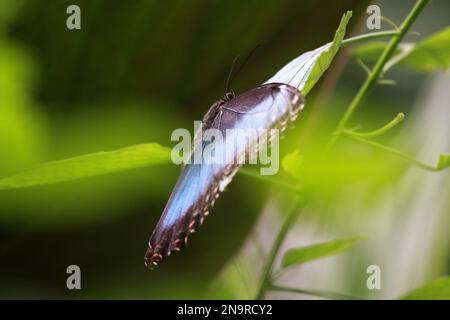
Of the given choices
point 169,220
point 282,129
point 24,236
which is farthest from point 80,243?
point 282,129

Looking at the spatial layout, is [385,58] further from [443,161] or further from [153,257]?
[153,257]

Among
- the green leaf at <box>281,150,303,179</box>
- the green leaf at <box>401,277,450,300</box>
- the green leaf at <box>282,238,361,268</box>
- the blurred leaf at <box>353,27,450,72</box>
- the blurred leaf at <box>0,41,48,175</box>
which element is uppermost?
the blurred leaf at <box>353,27,450,72</box>

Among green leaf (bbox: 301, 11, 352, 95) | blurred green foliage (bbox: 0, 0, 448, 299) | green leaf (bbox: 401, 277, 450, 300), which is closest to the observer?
green leaf (bbox: 301, 11, 352, 95)

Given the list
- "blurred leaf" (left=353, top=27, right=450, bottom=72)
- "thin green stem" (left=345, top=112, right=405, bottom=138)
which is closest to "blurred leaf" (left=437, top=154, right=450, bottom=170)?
"thin green stem" (left=345, top=112, right=405, bottom=138)

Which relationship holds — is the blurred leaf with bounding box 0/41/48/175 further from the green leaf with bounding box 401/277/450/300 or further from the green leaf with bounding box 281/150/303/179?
the green leaf with bounding box 401/277/450/300

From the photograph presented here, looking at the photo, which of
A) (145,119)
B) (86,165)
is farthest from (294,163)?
(145,119)

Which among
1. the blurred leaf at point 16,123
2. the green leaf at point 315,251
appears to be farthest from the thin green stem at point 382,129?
the blurred leaf at point 16,123

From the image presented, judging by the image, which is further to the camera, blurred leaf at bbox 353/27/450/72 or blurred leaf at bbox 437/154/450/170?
blurred leaf at bbox 353/27/450/72

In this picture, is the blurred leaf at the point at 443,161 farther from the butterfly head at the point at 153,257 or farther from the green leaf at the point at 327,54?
the butterfly head at the point at 153,257
